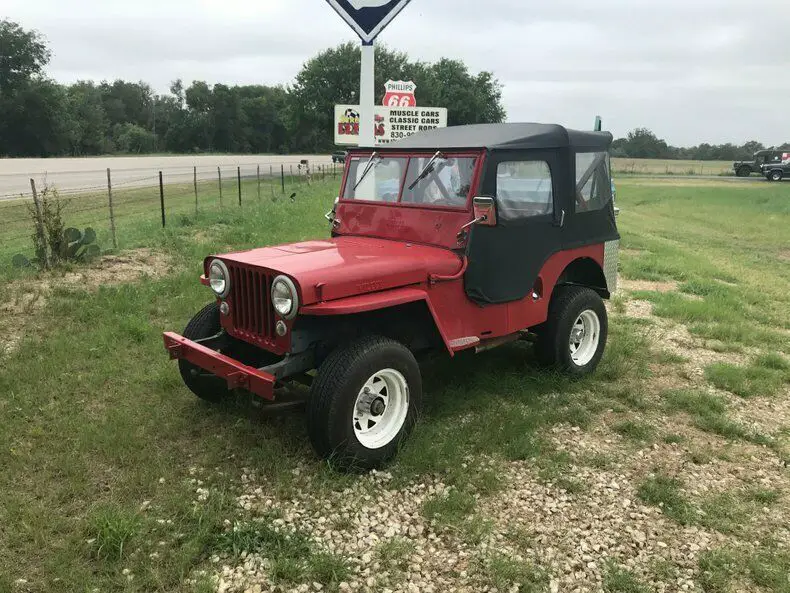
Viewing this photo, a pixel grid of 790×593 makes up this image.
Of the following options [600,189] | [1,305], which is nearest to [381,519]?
[600,189]

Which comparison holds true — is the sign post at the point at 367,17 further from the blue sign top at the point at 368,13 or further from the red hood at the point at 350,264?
the red hood at the point at 350,264

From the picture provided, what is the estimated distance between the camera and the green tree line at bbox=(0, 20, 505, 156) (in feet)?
149

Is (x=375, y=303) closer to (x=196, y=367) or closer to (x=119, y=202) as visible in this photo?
(x=196, y=367)

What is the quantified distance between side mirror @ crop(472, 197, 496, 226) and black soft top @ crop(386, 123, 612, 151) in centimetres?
43

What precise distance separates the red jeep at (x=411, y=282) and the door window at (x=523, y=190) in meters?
0.01

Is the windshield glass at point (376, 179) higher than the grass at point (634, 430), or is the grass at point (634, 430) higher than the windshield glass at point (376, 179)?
the windshield glass at point (376, 179)

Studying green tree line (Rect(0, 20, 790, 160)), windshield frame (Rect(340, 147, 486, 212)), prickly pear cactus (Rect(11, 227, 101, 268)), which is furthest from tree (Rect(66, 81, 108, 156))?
windshield frame (Rect(340, 147, 486, 212))

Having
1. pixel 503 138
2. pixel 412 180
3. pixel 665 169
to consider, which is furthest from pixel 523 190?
pixel 665 169

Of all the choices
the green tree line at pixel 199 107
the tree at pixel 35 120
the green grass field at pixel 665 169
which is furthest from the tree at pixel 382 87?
the tree at pixel 35 120

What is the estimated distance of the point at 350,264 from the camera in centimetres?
367

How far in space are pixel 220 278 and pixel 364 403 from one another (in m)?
1.23

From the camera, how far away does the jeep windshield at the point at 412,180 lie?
167 inches

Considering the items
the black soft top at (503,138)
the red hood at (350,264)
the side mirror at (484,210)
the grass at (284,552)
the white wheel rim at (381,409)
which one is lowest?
the grass at (284,552)

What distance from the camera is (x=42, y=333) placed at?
5.57 meters
